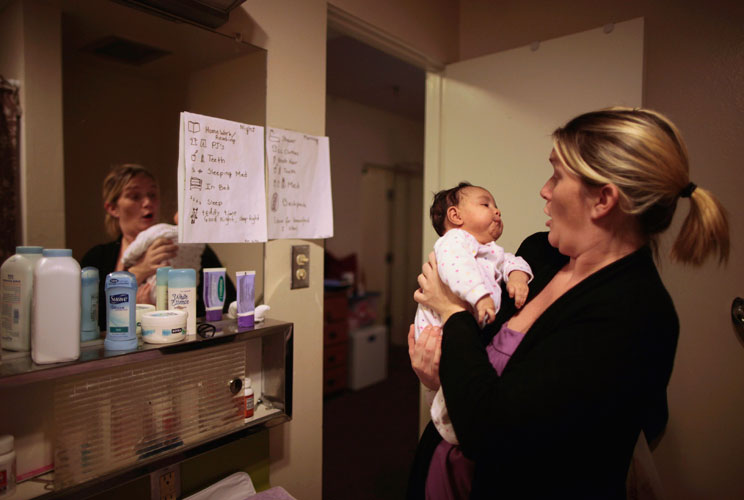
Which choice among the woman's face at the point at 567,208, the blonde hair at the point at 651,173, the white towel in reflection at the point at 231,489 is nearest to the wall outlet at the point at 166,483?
the white towel in reflection at the point at 231,489

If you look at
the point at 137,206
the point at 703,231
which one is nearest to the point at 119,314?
the point at 137,206

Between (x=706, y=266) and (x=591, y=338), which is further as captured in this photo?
(x=706, y=266)

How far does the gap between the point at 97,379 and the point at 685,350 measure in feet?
6.14

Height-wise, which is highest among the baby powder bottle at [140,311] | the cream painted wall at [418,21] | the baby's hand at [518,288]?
the cream painted wall at [418,21]

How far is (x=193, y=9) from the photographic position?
3.47 feet

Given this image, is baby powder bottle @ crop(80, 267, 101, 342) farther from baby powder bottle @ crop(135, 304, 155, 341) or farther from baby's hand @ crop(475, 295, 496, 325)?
baby's hand @ crop(475, 295, 496, 325)

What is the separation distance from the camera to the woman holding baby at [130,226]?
1.06m

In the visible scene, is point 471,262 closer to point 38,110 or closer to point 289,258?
point 289,258

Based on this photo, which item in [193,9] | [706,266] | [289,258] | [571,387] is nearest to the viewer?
[571,387]

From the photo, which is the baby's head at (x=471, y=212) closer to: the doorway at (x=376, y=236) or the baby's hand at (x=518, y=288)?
the baby's hand at (x=518, y=288)

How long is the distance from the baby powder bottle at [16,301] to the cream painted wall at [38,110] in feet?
0.29

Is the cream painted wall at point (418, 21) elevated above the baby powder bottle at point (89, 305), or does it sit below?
above

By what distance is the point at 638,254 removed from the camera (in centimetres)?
83

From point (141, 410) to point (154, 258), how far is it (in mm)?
391
